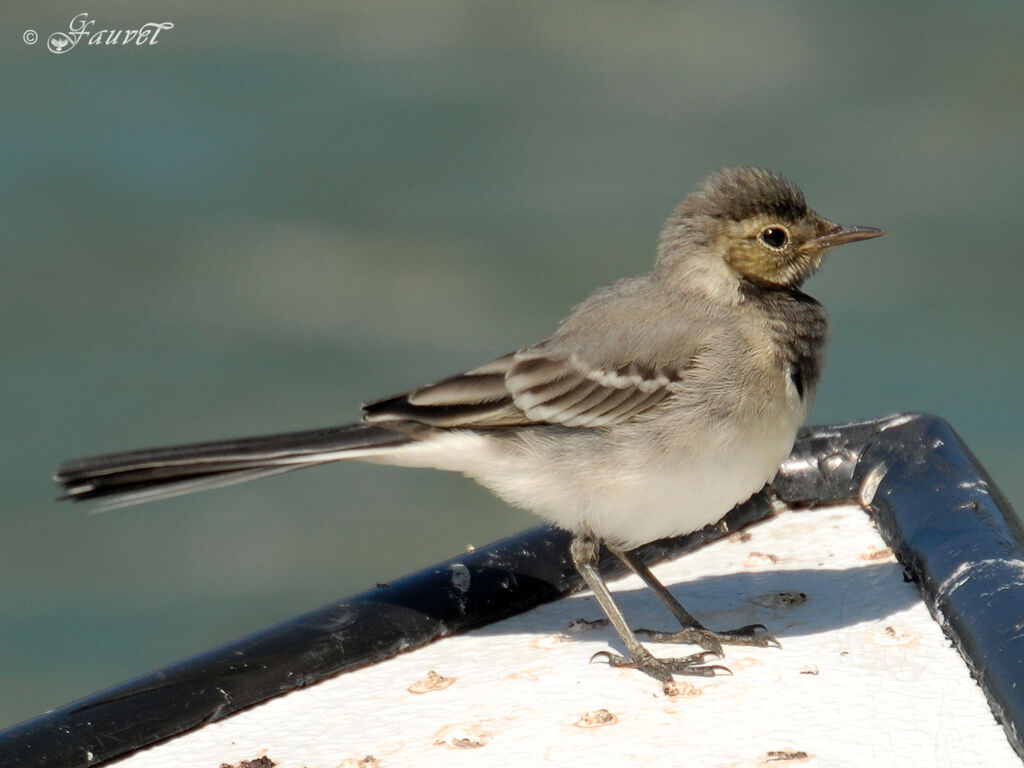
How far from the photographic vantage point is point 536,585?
6062 millimetres

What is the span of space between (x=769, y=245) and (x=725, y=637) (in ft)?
5.28

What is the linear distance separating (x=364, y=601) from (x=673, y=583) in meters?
1.27

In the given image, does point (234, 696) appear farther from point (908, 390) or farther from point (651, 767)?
point (908, 390)

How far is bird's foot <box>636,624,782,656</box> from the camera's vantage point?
540 cm

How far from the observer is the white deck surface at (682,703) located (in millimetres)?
4508


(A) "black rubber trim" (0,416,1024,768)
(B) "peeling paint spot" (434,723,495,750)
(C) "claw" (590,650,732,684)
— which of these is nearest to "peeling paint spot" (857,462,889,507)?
(A) "black rubber trim" (0,416,1024,768)

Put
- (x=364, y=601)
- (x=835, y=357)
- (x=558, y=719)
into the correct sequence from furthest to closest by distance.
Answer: (x=835, y=357) < (x=364, y=601) < (x=558, y=719)

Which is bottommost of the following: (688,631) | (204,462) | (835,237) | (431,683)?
(688,631)

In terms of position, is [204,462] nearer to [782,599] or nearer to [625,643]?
[625,643]

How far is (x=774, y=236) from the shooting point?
630 centimetres

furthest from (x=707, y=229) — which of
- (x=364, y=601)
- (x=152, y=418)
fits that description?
(x=152, y=418)

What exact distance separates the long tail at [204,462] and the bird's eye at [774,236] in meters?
1.56

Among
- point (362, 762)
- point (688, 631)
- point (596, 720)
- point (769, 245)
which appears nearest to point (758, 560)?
point (688, 631)

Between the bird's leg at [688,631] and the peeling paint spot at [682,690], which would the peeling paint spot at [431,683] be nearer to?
the peeling paint spot at [682,690]
